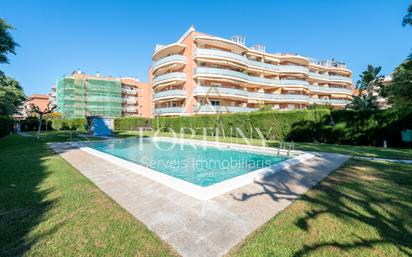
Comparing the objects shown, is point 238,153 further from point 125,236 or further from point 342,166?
point 125,236

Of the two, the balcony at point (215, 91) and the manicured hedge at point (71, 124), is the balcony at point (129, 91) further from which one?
the balcony at point (215, 91)

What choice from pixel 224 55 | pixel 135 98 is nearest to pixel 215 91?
pixel 224 55

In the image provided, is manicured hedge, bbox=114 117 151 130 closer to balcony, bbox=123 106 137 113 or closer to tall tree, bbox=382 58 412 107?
balcony, bbox=123 106 137 113

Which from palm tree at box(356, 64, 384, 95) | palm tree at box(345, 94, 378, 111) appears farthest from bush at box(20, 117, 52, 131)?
palm tree at box(356, 64, 384, 95)

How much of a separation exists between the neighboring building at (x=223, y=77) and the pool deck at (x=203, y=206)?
2390 cm

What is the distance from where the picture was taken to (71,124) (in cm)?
4094

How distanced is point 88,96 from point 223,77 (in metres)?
48.4

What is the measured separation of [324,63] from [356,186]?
5148 cm

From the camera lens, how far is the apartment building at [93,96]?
56.5 m

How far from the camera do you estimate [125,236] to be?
291cm

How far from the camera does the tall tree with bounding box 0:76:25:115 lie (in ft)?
69.5

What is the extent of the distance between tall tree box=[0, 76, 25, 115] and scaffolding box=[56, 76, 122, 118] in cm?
2506

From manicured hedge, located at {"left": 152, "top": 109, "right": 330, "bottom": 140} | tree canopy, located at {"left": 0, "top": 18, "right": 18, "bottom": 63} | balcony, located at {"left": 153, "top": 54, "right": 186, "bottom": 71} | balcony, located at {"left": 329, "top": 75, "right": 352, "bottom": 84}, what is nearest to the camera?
tree canopy, located at {"left": 0, "top": 18, "right": 18, "bottom": 63}

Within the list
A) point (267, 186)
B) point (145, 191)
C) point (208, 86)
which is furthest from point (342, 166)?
point (208, 86)
